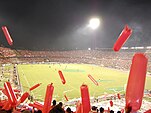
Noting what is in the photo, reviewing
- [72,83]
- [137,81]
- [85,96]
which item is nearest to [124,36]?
[137,81]

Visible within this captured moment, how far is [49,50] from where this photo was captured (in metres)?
96.9

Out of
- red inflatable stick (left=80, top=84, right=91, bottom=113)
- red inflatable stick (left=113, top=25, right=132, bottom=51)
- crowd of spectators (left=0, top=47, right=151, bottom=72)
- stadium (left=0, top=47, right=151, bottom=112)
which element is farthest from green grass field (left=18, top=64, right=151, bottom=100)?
crowd of spectators (left=0, top=47, right=151, bottom=72)

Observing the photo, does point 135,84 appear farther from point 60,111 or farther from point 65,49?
point 65,49

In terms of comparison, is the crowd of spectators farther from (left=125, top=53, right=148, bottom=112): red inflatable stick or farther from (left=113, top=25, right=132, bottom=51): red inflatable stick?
(left=125, top=53, right=148, bottom=112): red inflatable stick

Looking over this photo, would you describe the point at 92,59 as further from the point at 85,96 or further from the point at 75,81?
the point at 85,96

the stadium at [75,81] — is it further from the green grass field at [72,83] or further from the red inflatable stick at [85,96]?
the red inflatable stick at [85,96]

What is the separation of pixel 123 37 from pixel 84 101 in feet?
3.62

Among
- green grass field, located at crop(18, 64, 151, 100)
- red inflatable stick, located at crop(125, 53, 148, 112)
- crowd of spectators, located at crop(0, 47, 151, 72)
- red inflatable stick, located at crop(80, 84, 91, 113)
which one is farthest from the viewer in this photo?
crowd of spectators, located at crop(0, 47, 151, 72)

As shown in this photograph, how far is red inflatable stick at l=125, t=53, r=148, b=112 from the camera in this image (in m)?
1.96

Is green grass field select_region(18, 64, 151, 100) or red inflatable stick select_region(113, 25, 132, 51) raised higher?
green grass field select_region(18, 64, 151, 100)

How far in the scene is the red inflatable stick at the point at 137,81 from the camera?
196cm

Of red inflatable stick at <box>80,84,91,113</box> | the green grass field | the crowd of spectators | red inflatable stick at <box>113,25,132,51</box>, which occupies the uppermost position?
the crowd of spectators

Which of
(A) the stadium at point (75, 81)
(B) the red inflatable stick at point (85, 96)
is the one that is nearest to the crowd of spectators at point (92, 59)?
(A) the stadium at point (75, 81)

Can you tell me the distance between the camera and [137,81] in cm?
197
